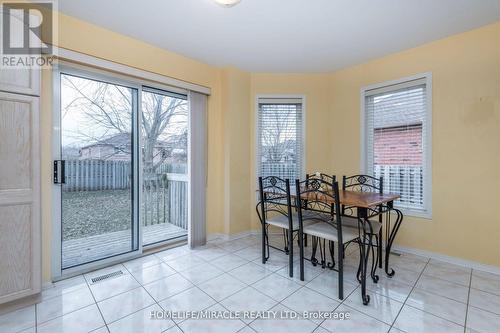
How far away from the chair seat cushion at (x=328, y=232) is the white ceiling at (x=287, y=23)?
201cm

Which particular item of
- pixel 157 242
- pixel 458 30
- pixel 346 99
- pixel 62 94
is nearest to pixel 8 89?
pixel 62 94

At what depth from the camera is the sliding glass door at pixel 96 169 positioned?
7.66 feet

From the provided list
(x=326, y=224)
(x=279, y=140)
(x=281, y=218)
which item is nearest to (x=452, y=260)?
(x=326, y=224)

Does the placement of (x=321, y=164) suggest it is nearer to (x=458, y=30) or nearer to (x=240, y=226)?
(x=240, y=226)

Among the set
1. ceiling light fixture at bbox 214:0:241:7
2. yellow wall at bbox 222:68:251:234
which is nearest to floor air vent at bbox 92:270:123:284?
yellow wall at bbox 222:68:251:234

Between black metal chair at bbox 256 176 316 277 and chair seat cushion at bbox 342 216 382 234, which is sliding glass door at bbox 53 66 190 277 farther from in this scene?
chair seat cushion at bbox 342 216 382 234

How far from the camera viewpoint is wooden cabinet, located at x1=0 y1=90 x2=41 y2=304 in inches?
67.6

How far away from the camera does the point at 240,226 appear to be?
3512 mm

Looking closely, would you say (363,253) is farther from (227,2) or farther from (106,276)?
(106,276)

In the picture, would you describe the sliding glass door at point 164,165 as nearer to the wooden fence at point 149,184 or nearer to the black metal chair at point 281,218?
the wooden fence at point 149,184

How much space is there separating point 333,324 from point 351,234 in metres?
0.72

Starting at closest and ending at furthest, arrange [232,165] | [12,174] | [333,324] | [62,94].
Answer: [333,324] < [12,174] < [62,94] < [232,165]

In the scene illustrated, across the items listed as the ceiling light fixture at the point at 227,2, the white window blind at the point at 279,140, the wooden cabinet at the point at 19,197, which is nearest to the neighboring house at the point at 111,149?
the wooden cabinet at the point at 19,197

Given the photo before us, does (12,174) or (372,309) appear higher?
(12,174)
